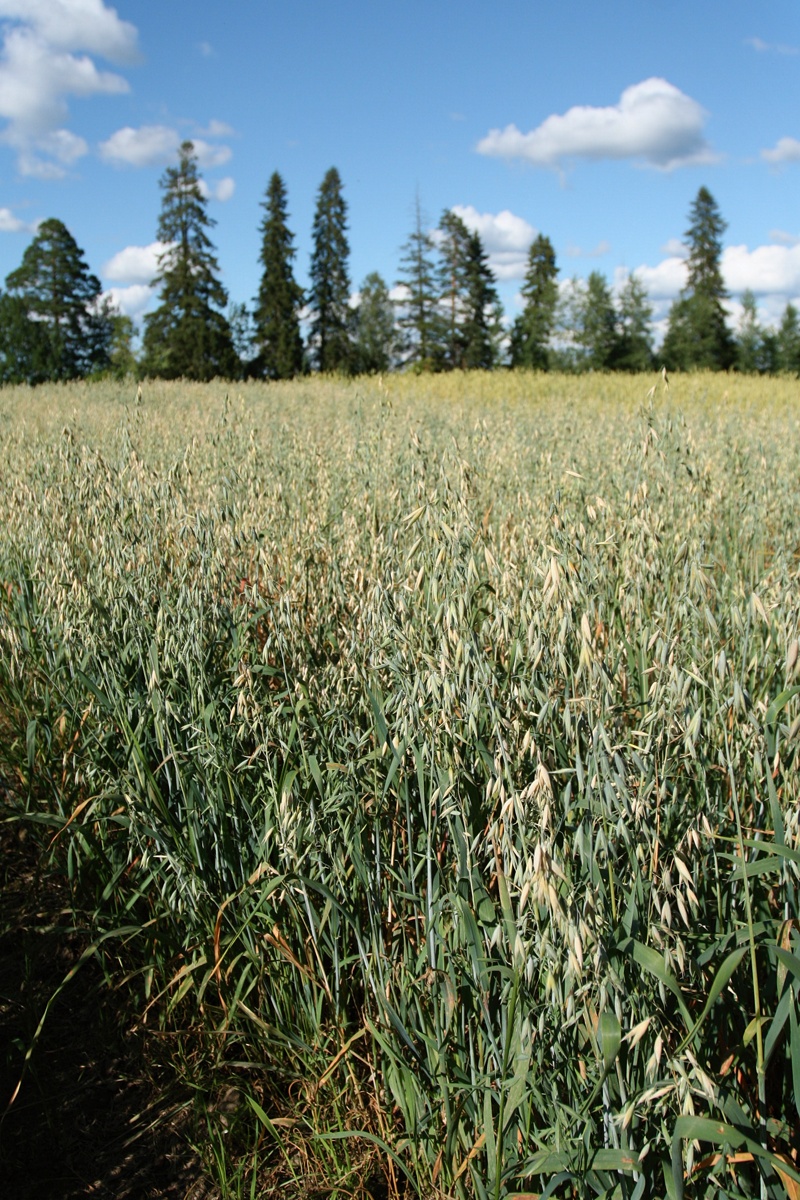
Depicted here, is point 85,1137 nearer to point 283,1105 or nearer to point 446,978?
point 283,1105

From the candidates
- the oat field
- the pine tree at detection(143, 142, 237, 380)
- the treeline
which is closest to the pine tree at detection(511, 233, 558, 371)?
the treeline

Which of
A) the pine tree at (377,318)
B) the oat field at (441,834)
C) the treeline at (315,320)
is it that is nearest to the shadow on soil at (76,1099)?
the oat field at (441,834)

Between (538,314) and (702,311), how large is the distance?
9.01m

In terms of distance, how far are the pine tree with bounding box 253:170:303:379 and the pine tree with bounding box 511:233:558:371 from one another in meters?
12.4

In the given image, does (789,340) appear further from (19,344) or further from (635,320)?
(19,344)

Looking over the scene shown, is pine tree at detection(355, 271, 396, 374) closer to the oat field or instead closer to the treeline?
the treeline

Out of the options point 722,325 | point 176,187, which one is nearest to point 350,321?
point 176,187

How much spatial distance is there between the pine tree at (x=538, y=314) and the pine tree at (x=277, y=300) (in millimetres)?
12367

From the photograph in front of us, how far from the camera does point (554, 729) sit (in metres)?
1.26

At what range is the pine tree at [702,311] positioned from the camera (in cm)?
4400

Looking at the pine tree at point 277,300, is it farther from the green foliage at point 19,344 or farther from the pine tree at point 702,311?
the pine tree at point 702,311

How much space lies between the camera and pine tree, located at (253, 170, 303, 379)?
36875mm

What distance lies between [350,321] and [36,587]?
45529mm

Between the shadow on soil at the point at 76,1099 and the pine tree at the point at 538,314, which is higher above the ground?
the pine tree at the point at 538,314
